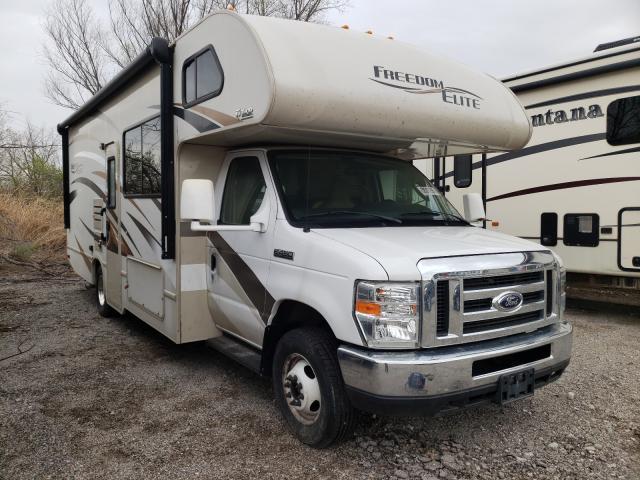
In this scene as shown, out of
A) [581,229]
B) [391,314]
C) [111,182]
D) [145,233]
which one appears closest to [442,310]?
[391,314]

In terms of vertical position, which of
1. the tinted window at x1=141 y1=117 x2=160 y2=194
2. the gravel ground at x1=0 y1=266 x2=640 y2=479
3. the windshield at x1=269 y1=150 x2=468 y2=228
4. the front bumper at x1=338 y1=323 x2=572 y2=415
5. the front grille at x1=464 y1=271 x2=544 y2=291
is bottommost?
the gravel ground at x1=0 y1=266 x2=640 y2=479

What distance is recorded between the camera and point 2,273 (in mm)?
11305

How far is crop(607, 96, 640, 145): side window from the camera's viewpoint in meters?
6.40

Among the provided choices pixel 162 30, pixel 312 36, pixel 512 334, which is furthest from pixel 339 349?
pixel 162 30

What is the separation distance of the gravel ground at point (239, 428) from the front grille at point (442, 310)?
0.91m

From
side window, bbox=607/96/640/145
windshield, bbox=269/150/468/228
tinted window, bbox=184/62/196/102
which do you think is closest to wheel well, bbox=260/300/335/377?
windshield, bbox=269/150/468/228

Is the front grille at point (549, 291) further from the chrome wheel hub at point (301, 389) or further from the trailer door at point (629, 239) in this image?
the trailer door at point (629, 239)

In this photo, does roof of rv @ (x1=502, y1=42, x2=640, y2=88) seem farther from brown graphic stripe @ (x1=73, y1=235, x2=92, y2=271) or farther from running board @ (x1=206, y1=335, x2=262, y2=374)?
brown graphic stripe @ (x1=73, y1=235, x2=92, y2=271)

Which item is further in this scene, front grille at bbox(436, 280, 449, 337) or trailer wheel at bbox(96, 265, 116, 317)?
trailer wheel at bbox(96, 265, 116, 317)

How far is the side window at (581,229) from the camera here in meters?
6.73

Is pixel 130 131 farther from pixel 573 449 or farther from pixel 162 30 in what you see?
pixel 162 30

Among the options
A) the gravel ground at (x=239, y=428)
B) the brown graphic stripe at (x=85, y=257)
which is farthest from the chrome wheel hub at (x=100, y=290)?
the gravel ground at (x=239, y=428)

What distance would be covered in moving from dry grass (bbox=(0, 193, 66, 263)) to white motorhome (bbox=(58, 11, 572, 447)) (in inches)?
362

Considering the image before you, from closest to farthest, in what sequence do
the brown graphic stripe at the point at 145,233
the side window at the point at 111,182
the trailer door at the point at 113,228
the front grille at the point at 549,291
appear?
the front grille at the point at 549,291 → the brown graphic stripe at the point at 145,233 → the trailer door at the point at 113,228 → the side window at the point at 111,182
